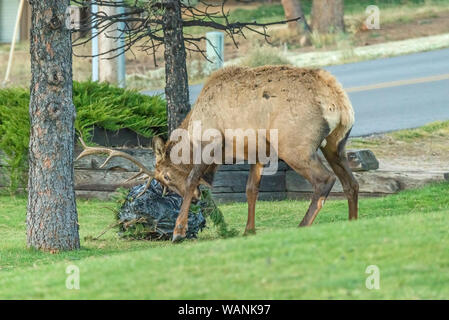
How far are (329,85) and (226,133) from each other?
114 cm

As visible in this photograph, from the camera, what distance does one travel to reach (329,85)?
1004 centimetres

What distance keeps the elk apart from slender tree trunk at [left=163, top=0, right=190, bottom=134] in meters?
1.28

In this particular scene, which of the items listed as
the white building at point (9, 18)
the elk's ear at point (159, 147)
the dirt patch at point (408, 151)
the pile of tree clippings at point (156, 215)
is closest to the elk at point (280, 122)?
the elk's ear at point (159, 147)

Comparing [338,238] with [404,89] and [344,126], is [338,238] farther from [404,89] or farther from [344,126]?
[404,89]

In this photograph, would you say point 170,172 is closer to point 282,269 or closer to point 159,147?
point 159,147

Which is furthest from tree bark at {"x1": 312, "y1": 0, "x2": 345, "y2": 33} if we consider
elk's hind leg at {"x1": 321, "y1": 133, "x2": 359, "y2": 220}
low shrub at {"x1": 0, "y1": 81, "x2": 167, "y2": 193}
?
elk's hind leg at {"x1": 321, "y1": 133, "x2": 359, "y2": 220}

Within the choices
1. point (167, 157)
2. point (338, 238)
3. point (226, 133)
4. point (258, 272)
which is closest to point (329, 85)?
point (226, 133)

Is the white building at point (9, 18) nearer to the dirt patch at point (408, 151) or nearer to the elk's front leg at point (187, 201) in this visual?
the dirt patch at point (408, 151)

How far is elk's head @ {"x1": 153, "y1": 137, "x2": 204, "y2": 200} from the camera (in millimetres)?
10648

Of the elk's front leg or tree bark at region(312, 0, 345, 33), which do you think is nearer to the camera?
the elk's front leg

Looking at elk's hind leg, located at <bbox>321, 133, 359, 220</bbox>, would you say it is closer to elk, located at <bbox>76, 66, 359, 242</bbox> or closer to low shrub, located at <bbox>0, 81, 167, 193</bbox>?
elk, located at <bbox>76, 66, 359, 242</bbox>

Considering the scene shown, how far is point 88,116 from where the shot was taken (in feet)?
44.9

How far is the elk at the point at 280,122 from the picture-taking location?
32.5 ft

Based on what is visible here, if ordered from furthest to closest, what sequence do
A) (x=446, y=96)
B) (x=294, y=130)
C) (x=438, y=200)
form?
(x=446, y=96), (x=438, y=200), (x=294, y=130)
